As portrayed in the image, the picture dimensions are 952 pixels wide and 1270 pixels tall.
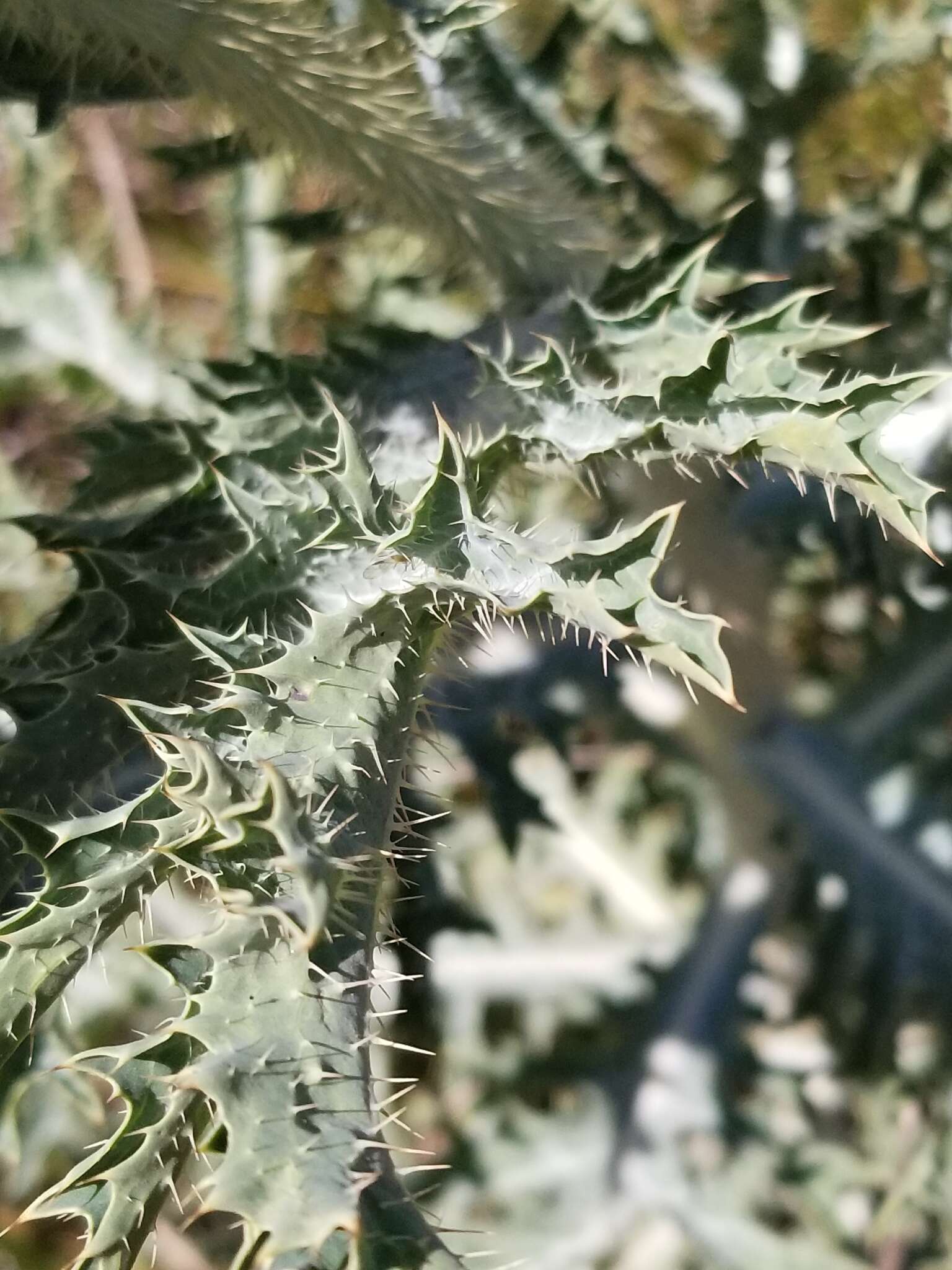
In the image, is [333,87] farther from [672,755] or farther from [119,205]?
[119,205]

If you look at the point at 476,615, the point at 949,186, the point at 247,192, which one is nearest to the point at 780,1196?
the point at 476,615

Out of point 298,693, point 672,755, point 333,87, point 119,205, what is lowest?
point 672,755

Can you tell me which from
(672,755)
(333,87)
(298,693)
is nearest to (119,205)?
(672,755)

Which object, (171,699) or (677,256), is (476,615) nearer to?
(171,699)

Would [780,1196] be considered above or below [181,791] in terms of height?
below

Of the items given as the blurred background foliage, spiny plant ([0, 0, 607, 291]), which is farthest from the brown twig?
spiny plant ([0, 0, 607, 291])

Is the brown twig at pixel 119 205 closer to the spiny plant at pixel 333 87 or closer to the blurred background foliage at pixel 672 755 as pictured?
the blurred background foliage at pixel 672 755

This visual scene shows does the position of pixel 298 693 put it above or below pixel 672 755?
above
